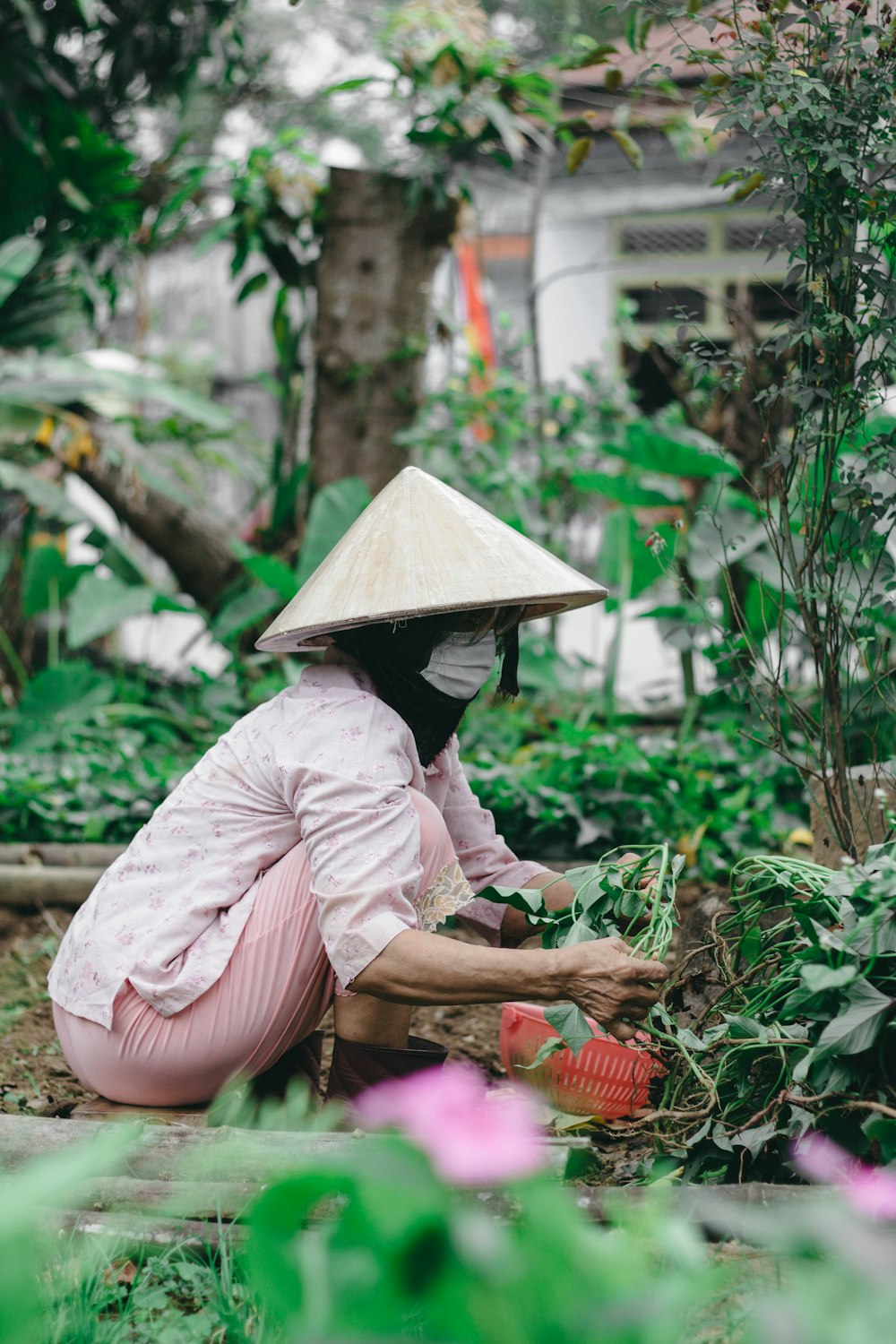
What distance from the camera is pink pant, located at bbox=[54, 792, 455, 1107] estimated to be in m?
1.98

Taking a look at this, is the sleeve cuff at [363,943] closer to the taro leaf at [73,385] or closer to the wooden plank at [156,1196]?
the wooden plank at [156,1196]

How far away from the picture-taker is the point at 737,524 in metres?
4.40

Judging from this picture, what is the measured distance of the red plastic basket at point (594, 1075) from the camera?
2.06 m

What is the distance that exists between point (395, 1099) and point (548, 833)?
2.79 m

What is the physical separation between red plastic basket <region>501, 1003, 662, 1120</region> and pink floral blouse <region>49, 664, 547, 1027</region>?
0.34 meters

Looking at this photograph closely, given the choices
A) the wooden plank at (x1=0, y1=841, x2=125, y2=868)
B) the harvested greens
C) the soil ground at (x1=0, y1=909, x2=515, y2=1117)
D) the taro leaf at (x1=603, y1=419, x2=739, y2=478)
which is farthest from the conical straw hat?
the taro leaf at (x1=603, y1=419, x2=739, y2=478)

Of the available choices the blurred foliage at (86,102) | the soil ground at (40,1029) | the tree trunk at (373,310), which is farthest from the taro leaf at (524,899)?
the blurred foliage at (86,102)

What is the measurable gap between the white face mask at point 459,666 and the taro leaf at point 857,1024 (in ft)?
2.57

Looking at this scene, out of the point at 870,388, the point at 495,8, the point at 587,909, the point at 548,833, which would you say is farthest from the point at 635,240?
the point at 587,909

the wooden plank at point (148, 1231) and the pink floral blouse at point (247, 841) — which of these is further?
the pink floral blouse at point (247, 841)

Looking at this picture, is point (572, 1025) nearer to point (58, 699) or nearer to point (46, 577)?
point (58, 699)

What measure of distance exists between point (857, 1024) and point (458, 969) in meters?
0.52

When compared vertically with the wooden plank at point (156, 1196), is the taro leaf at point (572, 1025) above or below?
above

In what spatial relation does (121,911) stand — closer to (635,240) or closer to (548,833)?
(548,833)
